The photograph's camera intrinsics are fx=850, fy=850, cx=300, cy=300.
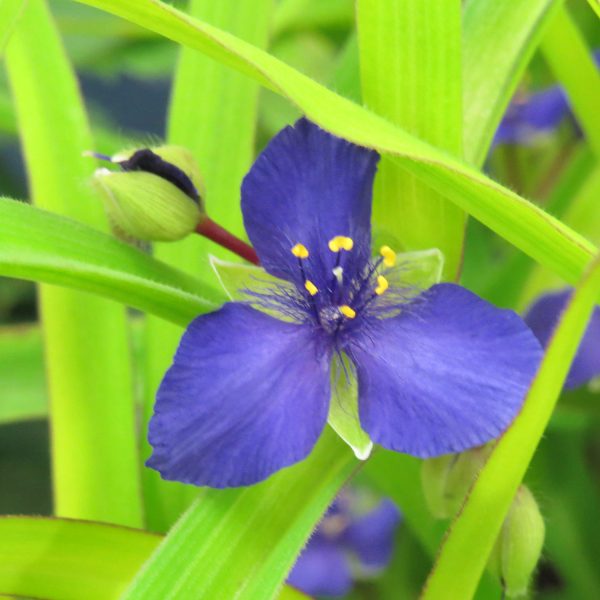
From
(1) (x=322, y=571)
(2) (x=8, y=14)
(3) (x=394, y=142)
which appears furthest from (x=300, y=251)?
(1) (x=322, y=571)

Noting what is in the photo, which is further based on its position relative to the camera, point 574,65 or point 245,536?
point 574,65

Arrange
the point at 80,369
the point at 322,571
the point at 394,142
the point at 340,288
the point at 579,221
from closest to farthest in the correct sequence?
1. the point at 394,142
2. the point at 340,288
3. the point at 80,369
4. the point at 579,221
5. the point at 322,571

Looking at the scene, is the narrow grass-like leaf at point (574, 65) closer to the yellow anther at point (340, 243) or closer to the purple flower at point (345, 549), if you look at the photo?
the yellow anther at point (340, 243)

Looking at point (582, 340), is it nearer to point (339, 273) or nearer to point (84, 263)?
point (339, 273)

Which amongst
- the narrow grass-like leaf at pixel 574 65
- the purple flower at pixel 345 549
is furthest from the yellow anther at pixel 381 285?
the purple flower at pixel 345 549

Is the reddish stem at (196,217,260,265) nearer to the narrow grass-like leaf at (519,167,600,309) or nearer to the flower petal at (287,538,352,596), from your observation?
the narrow grass-like leaf at (519,167,600,309)

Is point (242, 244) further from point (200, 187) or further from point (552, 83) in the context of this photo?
point (552, 83)

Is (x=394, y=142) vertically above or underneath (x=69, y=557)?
above

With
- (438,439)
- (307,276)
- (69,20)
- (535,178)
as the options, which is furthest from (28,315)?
(438,439)
